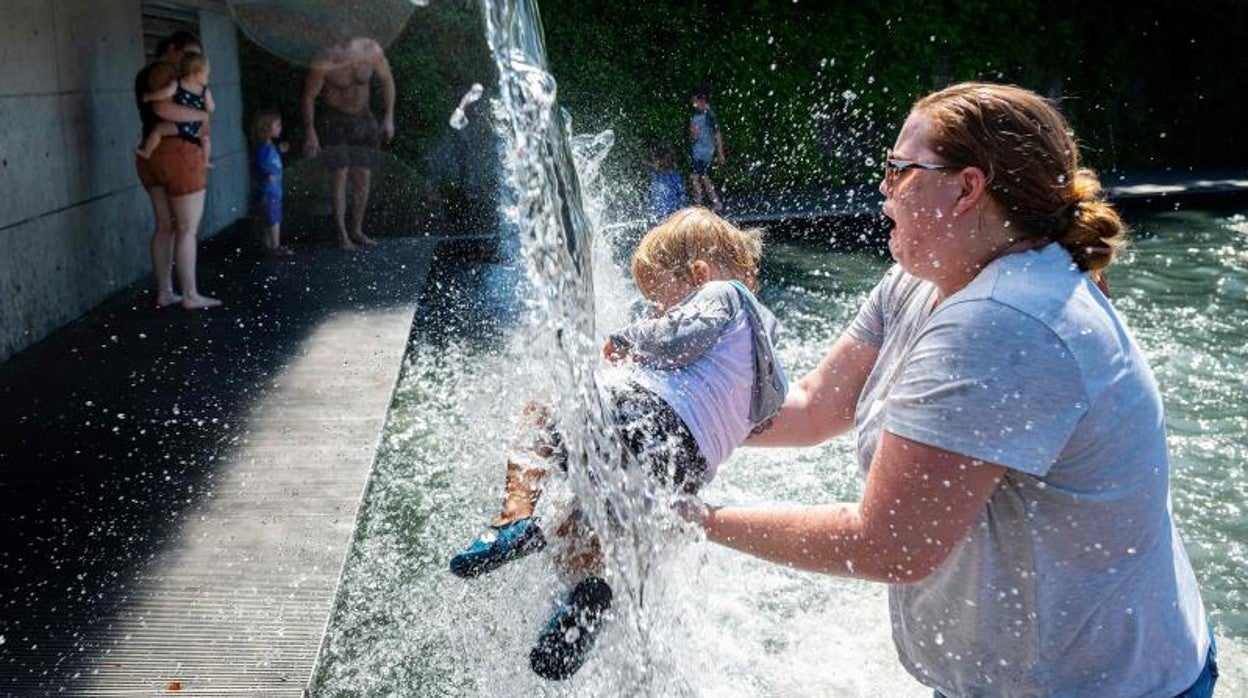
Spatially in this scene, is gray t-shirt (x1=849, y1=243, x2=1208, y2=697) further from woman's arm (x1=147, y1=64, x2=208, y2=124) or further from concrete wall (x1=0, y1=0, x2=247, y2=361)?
woman's arm (x1=147, y1=64, x2=208, y2=124)

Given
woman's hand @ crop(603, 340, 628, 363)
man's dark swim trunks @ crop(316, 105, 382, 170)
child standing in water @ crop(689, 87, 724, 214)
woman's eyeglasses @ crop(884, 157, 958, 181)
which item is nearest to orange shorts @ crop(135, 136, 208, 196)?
man's dark swim trunks @ crop(316, 105, 382, 170)

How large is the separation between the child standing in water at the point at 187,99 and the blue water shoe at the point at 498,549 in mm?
6512

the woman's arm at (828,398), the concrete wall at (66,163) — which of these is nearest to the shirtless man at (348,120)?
the concrete wall at (66,163)

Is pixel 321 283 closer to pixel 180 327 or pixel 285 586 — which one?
pixel 180 327

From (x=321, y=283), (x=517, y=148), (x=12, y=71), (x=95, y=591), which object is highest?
(x=517, y=148)

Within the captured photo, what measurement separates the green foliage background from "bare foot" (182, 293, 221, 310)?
6686 mm

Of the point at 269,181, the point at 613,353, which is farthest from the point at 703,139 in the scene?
the point at 613,353

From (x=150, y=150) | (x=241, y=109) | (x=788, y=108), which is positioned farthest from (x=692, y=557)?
(x=788, y=108)

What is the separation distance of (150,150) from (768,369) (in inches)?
251

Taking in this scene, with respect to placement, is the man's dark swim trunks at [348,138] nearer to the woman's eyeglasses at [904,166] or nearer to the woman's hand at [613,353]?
the woman's hand at [613,353]

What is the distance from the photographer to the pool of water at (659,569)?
3.20 meters

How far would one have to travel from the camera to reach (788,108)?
1727cm

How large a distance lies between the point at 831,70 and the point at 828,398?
15.6 metres

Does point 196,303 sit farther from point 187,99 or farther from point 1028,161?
point 1028,161
